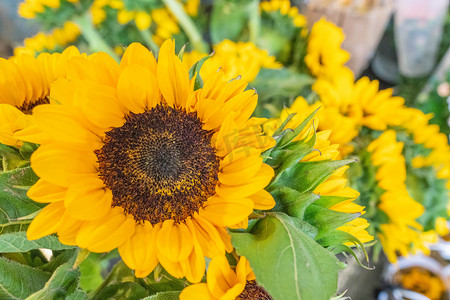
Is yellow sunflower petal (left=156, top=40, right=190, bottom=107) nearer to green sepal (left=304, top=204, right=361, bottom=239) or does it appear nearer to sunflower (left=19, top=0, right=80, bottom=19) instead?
green sepal (left=304, top=204, right=361, bottom=239)

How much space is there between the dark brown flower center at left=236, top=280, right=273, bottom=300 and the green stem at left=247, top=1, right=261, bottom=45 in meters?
0.53

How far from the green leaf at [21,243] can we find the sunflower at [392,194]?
366 millimetres

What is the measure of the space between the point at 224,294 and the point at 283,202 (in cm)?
7

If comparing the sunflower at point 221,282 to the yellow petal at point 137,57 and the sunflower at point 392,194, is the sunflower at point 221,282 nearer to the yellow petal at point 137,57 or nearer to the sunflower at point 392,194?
→ the yellow petal at point 137,57

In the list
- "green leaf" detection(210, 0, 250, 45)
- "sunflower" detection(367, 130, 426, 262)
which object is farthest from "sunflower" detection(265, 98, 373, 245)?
"green leaf" detection(210, 0, 250, 45)

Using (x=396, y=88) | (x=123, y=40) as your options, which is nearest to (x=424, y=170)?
(x=396, y=88)

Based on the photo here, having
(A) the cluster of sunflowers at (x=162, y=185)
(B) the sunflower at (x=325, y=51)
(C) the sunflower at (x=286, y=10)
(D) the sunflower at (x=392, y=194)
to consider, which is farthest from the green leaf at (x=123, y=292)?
(C) the sunflower at (x=286, y=10)

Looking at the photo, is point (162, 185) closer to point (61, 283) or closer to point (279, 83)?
point (61, 283)

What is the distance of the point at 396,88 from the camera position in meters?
0.87

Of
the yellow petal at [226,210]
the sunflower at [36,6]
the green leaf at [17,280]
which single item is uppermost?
the sunflower at [36,6]

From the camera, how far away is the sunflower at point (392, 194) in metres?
0.46

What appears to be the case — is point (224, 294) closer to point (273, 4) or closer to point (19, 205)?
point (19, 205)

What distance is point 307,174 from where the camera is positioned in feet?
0.82

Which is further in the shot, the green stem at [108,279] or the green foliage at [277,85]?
the green foliage at [277,85]
